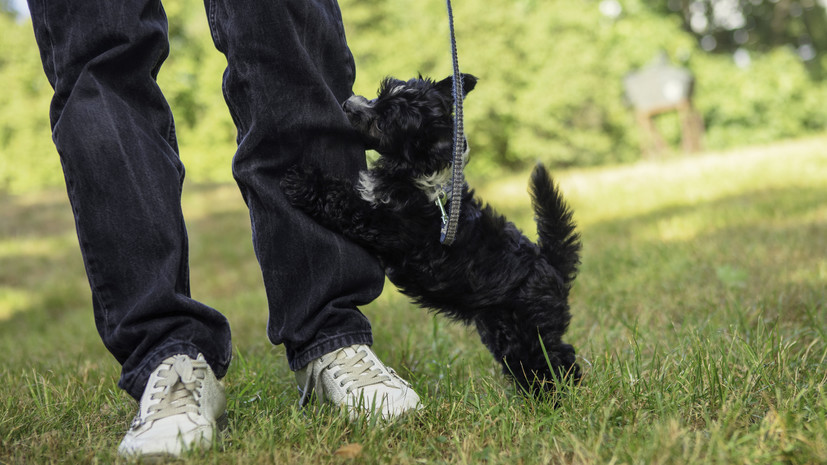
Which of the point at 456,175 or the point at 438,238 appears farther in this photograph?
the point at 438,238

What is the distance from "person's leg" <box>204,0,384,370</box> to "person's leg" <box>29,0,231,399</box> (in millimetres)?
230

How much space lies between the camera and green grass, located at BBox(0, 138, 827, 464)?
4.87 feet

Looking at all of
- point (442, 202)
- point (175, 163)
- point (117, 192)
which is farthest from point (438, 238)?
point (117, 192)

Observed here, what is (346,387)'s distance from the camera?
180 cm

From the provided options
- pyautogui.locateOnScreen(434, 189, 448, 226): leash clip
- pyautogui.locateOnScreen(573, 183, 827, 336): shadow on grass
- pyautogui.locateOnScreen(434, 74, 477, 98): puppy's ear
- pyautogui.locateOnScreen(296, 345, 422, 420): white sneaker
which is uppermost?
pyautogui.locateOnScreen(434, 74, 477, 98): puppy's ear

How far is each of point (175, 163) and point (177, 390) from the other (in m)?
0.69

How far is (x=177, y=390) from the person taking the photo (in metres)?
1.58

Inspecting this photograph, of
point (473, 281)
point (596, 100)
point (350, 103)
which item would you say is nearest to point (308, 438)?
point (473, 281)

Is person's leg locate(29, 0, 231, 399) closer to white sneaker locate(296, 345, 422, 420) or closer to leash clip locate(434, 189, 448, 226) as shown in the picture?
white sneaker locate(296, 345, 422, 420)

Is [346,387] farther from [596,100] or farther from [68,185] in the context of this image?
[596,100]

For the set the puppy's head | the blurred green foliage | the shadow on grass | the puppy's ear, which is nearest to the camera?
the puppy's head

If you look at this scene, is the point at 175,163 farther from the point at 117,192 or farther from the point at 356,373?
the point at 356,373

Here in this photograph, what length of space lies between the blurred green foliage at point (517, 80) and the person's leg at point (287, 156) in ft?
59.6

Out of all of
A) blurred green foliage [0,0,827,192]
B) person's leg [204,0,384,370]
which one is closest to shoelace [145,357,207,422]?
person's leg [204,0,384,370]
